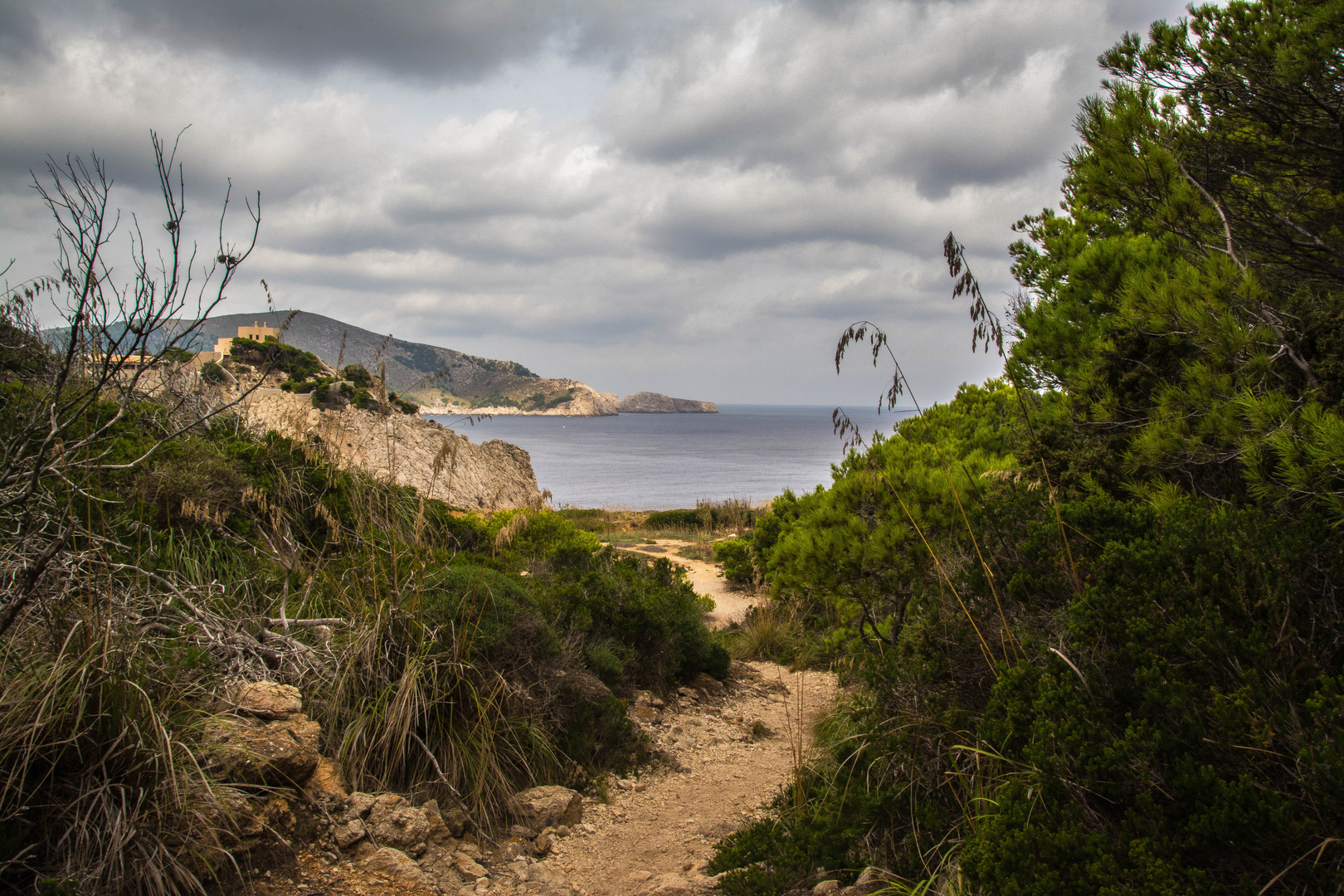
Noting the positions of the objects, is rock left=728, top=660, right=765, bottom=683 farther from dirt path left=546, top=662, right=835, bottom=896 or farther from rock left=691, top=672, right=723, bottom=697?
rock left=691, top=672, right=723, bottom=697

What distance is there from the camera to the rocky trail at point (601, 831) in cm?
294

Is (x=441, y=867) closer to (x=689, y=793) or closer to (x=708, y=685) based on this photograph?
(x=689, y=793)

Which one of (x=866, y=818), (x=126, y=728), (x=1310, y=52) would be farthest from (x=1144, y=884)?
(x=1310, y=52)

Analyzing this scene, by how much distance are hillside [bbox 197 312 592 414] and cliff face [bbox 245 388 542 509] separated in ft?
1.25

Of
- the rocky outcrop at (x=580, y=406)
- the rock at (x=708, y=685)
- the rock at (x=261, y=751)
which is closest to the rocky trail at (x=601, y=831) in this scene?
the rock at (x=261, y=751)

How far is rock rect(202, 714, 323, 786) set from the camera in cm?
275

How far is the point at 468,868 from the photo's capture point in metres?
3.34

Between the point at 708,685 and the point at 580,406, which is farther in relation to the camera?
the point at 580,406

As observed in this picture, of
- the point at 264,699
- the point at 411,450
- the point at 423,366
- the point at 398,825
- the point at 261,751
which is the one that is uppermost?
the point at 423,366

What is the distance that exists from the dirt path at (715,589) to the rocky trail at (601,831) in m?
3.88

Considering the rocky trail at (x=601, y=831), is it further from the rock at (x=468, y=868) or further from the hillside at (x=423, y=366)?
the hillside at (x=423, y=366)

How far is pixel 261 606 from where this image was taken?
4.57 metres

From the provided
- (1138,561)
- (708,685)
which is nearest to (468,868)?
(1138,561)

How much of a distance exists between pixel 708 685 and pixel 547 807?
126 inches
